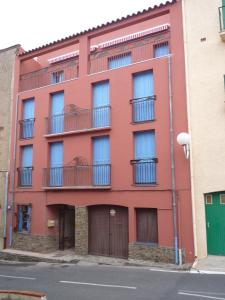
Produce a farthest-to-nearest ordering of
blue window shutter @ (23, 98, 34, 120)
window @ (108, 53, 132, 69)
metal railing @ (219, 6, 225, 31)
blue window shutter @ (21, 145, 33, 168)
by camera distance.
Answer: blue window shutter @ (23, 98, 34, 120), blue window shutter @ (21, 145, 33, 168), window @ (108, 53, 132, 69), metal railing @ (219, 6, 225, 31)

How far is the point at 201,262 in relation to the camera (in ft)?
40.5

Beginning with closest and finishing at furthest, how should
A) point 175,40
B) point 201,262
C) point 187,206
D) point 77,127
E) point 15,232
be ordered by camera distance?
point 201,262 → point 187,206 → point 175,40 → point 77,127 → point 15,232

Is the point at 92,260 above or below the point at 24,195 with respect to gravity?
below

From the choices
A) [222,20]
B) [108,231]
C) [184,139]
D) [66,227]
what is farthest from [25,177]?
[222,20]

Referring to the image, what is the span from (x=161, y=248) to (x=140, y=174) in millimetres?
3419

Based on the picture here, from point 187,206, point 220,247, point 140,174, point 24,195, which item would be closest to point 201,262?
point 220,247

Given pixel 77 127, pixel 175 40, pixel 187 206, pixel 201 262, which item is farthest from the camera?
pixel 77 127

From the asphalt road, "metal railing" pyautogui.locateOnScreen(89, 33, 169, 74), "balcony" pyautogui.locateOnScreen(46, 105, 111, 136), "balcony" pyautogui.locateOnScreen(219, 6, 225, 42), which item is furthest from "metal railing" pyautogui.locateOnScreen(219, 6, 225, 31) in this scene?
the asphalt road

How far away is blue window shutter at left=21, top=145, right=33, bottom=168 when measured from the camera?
1852cm

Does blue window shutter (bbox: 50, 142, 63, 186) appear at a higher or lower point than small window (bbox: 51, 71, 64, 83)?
lower

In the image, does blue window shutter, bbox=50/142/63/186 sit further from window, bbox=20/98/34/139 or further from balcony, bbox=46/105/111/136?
window, bbox=20/98/34/139

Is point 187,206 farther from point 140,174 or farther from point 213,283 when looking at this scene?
point 213,283

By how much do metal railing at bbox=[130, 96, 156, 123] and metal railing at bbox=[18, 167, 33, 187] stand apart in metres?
7.08

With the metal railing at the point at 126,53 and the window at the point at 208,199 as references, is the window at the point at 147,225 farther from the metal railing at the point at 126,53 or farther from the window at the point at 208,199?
the metal railing at the point at 126,53
